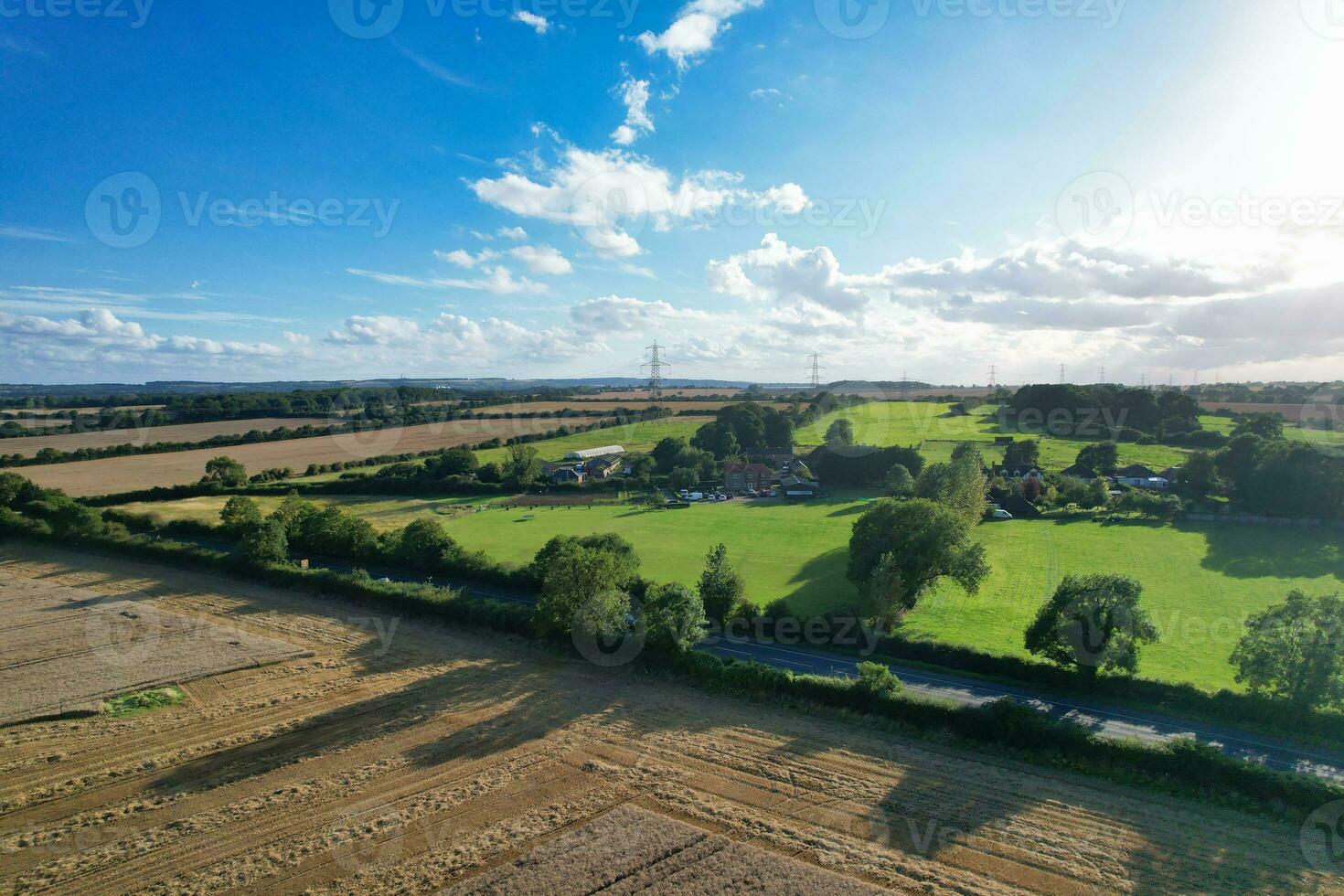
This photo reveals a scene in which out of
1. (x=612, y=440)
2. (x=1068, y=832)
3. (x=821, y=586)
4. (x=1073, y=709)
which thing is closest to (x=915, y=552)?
(x=821, y=586)

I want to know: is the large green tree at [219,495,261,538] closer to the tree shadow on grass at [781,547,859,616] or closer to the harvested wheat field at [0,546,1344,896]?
the harvested wheat field at [0,546,1344,896]

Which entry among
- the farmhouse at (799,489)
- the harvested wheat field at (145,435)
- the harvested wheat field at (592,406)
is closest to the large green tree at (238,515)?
the farmhouse at (799,489)

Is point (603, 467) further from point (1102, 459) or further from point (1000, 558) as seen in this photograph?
point (1102, 459)

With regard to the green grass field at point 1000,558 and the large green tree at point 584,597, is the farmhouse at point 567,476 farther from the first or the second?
the large green tree at point 584,597

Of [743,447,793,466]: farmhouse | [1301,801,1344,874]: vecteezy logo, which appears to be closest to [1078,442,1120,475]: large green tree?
[743,447,793,466]: farmhouse

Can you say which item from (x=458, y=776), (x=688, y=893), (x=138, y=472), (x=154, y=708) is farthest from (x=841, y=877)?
(x=138, y=472)

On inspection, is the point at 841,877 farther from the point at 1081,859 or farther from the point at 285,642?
the point at 285,642
